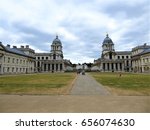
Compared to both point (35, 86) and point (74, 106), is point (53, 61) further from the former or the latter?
point (74, 106)

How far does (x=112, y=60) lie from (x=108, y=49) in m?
12.4

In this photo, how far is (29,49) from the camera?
114438 mm

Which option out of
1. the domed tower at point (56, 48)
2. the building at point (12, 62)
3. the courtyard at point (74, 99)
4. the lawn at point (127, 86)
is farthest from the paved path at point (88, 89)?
the domed tower at point (56, 48)

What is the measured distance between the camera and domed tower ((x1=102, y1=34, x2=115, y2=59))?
452ft

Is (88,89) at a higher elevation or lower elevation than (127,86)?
lower

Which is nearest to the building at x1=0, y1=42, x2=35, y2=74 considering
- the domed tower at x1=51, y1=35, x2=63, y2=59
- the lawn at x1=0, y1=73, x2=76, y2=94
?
the domed tower at x1=51, y1=35, x2=63, y2=59

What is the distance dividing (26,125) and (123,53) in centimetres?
14907

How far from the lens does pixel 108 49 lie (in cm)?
14162

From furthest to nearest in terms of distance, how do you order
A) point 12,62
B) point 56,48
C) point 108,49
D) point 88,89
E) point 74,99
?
1. point 108,49
2. point 56,48
3. point 12,62
4. point 88,89
5. point 74,99

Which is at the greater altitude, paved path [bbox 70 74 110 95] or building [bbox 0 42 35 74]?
building [bbox 0 42 35 74]

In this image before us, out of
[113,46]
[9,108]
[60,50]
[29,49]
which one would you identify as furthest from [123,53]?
[9,108]

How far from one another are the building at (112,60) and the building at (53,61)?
1209 inches

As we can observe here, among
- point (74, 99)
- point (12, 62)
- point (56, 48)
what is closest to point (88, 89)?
point (74, 99)

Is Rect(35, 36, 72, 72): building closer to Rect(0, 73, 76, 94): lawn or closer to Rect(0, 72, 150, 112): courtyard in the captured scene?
Rect(0, 73, 76, 94): lawn
